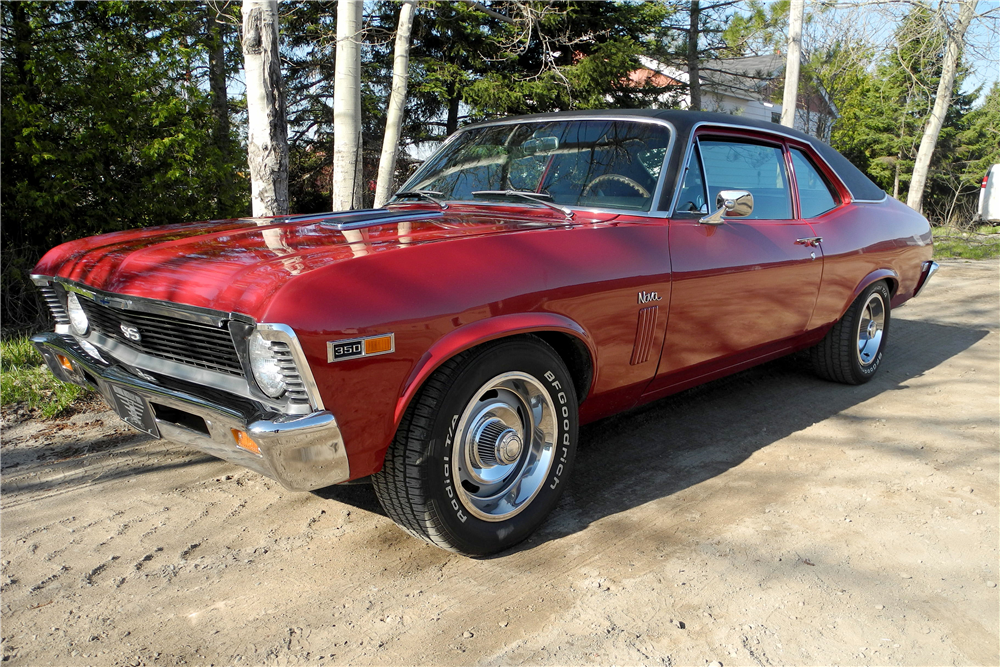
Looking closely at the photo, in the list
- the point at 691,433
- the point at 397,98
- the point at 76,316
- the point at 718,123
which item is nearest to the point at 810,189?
the point at 718,123

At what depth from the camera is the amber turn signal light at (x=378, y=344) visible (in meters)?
2.21

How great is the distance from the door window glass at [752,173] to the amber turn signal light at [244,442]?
8.03 ft

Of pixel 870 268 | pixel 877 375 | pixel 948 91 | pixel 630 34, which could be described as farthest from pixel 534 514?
pixel 948 91

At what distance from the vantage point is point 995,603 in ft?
7.95

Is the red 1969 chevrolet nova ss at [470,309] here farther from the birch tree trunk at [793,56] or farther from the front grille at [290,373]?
the birch tree trunk at [793,56]

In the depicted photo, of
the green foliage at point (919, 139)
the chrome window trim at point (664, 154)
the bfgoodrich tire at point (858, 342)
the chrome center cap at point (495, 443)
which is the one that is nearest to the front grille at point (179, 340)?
the chrome center cap at point (495, 443)

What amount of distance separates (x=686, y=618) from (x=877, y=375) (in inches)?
146

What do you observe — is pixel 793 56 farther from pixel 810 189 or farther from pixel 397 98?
pixel 810 189

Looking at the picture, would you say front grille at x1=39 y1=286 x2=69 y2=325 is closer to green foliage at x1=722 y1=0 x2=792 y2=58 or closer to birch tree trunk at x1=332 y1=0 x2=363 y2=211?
birch tree trunk at x1=332 y1=0 x2=363 y2=211

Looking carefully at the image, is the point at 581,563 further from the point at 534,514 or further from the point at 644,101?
the point at 644,101

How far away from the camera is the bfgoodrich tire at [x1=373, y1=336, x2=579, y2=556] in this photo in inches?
94.9

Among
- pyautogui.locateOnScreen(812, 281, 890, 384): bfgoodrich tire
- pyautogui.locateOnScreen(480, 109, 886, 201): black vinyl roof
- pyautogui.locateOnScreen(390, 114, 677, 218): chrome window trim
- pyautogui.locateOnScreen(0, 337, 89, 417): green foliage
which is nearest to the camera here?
pyautogui.locateOnScreen(390, 114, 677, 218): chrome window trim

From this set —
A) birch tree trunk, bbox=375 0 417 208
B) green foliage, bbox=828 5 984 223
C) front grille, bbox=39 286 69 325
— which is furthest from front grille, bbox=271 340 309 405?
green foliage, bbox=828 5 984 223

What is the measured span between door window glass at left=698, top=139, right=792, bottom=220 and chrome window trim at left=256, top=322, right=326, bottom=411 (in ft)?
7.51
